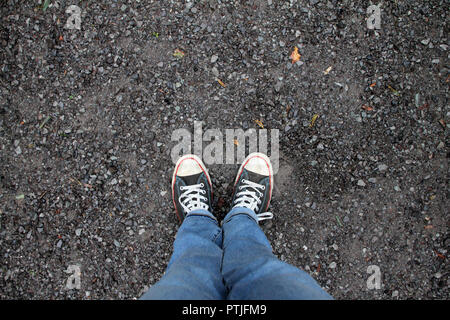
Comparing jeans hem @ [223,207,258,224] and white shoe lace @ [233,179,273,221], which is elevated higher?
white shoe lace @ [233,179,273,221]

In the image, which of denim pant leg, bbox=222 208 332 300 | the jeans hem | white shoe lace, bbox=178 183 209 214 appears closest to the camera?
denim pant leg, bbox=222 208 332 300

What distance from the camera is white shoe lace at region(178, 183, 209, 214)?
250 centimetres

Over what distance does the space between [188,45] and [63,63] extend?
3.75 ft

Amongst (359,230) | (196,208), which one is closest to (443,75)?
(359,230)

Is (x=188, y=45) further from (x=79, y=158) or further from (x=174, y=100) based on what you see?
(x=79, y=158)

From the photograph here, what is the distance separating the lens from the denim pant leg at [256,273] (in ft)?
5.08

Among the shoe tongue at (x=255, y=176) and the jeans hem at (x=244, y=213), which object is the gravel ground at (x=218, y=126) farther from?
the jeans hem at (x=244, y=213)

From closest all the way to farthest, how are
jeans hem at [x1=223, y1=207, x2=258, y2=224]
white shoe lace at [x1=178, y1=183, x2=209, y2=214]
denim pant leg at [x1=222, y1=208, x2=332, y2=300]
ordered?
denim pant leg at [x1=222, y1=208, x2=332, y2=300] → jeans hem at [x1=223, y1=207, x2=258, y2=224] → white shoe lace at [x1=178, y1=183, x2=209, y2=214]

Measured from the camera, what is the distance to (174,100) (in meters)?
2.56

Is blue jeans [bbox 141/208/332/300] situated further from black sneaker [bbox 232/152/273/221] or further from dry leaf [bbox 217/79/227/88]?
dry leaf [bbox 217/79/227/88]
